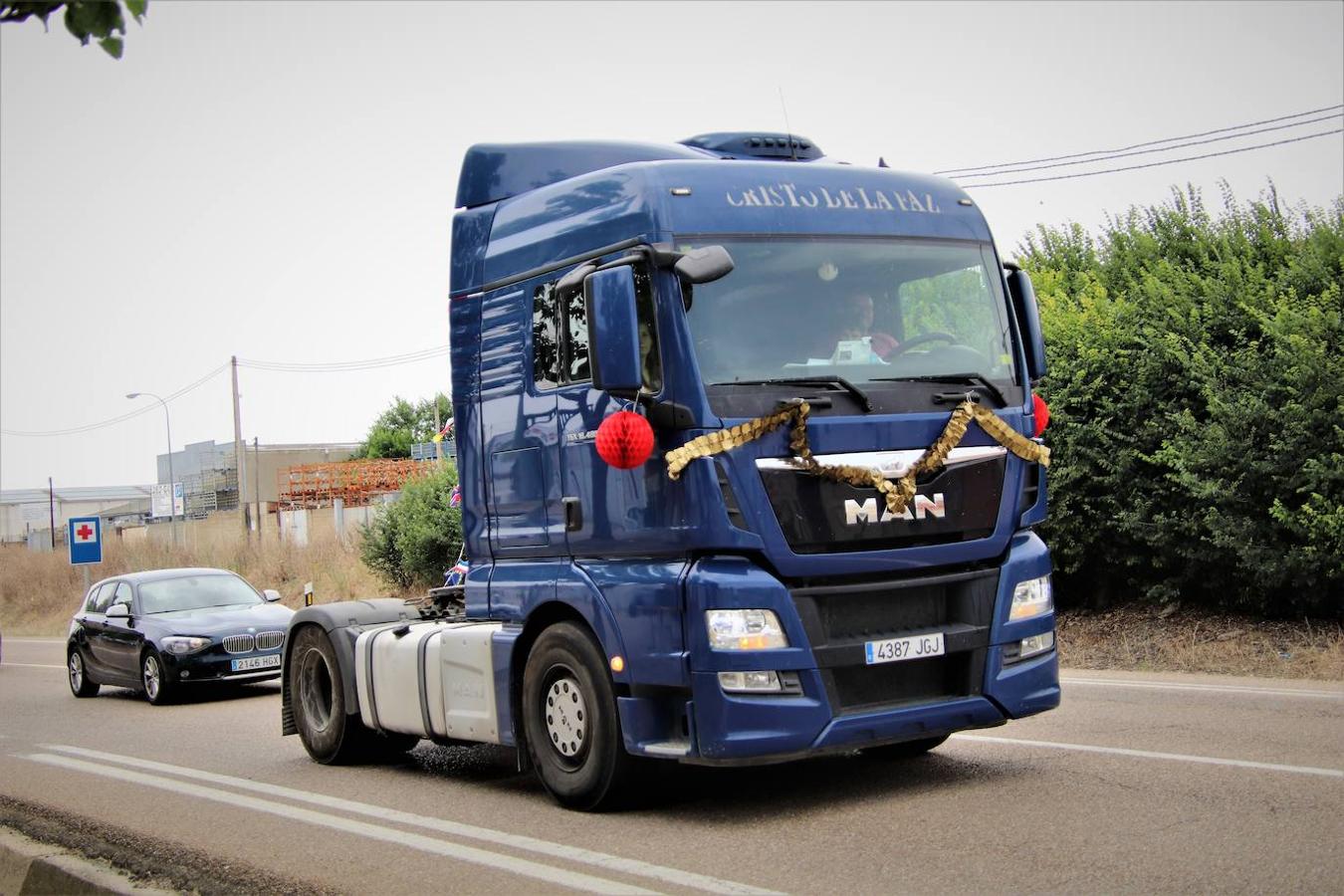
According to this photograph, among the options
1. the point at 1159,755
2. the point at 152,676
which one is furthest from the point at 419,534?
the point at 1159,755

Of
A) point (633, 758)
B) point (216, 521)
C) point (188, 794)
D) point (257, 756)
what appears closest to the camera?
point (633, 758)

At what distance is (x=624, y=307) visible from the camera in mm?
7203

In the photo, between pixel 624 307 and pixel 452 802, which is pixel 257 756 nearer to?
pixel 452 802

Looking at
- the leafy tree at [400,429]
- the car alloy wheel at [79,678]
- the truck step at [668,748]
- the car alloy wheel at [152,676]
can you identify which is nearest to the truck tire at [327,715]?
the truck step at [668,748]

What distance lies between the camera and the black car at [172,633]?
1744 cm

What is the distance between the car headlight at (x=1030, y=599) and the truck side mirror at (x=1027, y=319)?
1.20m

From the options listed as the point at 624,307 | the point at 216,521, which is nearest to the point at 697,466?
the point at 624,307

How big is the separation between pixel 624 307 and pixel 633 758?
2.33 metres

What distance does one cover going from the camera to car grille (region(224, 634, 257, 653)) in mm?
17578

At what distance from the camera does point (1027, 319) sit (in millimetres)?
8586

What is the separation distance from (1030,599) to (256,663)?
11.8 meters

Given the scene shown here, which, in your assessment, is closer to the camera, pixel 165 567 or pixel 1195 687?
pixel 1195 687

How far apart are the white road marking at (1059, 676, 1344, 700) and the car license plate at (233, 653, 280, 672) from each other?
917 centimetres

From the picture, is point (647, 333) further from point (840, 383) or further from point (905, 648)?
point (905, 648)
